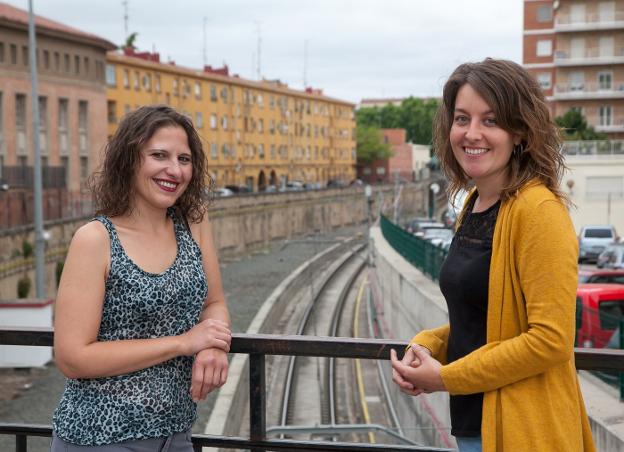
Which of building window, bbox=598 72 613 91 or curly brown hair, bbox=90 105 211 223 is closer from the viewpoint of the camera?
curly brown hair, bbox=90 105 211 223

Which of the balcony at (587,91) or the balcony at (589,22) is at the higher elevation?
the balcony at (589,22)

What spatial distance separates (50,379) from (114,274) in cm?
1939

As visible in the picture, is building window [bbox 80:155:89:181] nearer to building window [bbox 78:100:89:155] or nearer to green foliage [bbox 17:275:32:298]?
building window [bbox 78:100:89:155]

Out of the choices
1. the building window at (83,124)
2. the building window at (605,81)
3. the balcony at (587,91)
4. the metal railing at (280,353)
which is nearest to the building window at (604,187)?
the balcony at (587,91)

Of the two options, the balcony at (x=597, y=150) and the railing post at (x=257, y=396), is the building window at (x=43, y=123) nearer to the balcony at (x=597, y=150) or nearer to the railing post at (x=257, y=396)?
the balcony at (x=597, y=150)

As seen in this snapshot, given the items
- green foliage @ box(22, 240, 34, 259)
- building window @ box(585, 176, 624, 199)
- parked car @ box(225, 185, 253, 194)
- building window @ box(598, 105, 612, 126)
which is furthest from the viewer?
parked car @ box(225, 185, 253, 194)

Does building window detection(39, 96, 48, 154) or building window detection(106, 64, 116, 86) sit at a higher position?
building window detection(106, 64, 116, 86)

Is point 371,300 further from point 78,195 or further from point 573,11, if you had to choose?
point 573,11

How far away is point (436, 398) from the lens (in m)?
14.9

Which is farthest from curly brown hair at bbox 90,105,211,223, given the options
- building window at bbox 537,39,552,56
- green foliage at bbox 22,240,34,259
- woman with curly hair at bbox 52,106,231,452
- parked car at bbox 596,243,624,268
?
building window at bbox 537,39,552,56

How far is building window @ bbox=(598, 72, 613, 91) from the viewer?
58.7 m

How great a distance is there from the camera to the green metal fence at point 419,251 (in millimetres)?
19078

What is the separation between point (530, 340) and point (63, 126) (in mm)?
50594

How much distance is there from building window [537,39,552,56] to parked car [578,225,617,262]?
85.1 feet
